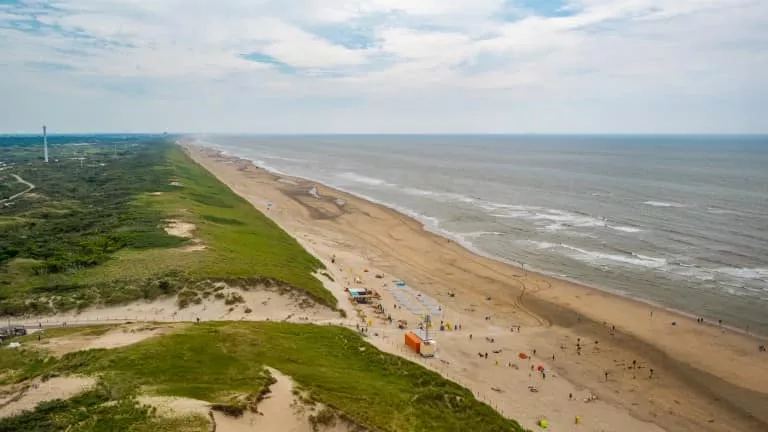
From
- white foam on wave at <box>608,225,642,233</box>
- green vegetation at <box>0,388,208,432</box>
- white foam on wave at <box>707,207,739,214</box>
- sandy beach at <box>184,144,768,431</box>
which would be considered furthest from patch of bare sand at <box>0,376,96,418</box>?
white foam on wave at <box>707,207,739,214</box>

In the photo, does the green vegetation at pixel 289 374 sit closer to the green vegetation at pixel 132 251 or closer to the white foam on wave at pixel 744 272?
the green vegetation at pixel 132 251

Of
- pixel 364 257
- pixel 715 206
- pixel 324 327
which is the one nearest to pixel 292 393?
pixel 324 327

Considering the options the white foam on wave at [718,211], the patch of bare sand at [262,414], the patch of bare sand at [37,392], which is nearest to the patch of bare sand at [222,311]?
the patch of bare sand at [37,392]

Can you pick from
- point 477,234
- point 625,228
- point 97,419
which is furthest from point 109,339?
point 625,228

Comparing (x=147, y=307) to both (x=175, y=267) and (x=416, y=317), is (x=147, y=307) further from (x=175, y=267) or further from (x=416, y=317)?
(x=416, y=317)

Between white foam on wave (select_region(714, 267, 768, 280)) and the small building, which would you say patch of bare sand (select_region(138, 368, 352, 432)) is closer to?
the small building

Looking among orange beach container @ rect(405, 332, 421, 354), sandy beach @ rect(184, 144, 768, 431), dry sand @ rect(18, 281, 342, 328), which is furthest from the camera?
dry sand @ rect(18, 281, 342, 328)
